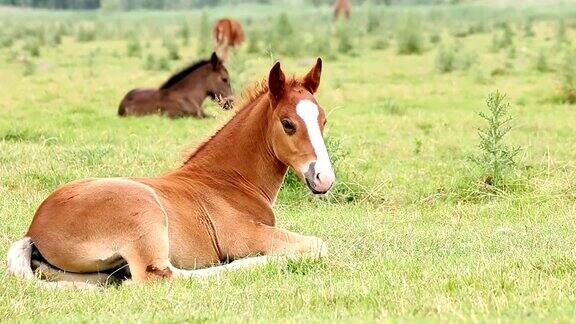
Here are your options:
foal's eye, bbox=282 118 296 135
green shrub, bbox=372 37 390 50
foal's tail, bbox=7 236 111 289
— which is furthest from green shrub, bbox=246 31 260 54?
foal's tail, bbox=7 236 111 289

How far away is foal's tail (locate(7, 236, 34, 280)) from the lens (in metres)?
6.30

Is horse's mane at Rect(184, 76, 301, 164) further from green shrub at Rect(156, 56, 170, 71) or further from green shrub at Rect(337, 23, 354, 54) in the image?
green shrub at Rect(337, 23, 354, 54)

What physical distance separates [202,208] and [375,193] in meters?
3.55

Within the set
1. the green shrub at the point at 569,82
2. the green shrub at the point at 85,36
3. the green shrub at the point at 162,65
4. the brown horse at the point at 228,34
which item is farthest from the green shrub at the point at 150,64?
the green shrub at the point at 85,36

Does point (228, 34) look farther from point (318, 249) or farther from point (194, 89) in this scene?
point (318, 249)

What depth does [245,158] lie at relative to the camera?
7.72 metres

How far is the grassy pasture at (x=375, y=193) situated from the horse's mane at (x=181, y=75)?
2.80ft

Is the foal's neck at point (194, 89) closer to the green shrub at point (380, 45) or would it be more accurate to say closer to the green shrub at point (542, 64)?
the green shrub at point (542, 64)

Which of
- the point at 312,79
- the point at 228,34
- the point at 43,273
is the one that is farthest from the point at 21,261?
the point at 228,34

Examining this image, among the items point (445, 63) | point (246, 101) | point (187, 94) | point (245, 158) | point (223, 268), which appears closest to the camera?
point (223, 268)

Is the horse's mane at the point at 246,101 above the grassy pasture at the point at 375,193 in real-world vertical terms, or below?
above

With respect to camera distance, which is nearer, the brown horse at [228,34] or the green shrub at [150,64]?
the brown horse at [228,34]

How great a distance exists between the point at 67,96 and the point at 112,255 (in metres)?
14.2

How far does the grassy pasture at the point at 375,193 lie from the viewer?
18.1 ft
